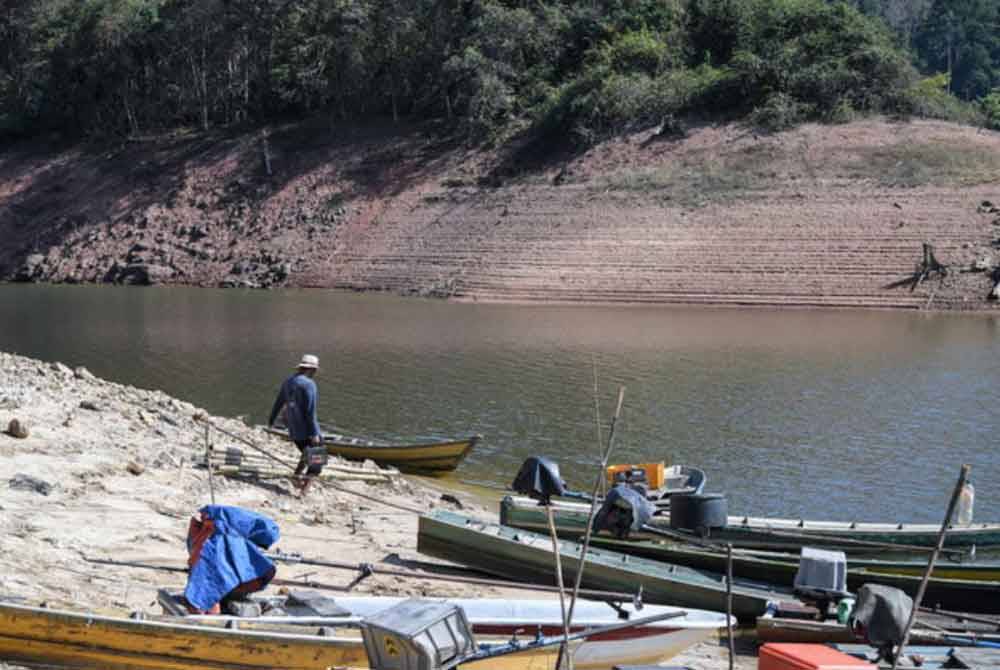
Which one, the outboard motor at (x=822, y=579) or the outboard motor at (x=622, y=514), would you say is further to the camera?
the outboard motor at (x=622, y=514)

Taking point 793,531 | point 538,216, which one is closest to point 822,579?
point 793,531

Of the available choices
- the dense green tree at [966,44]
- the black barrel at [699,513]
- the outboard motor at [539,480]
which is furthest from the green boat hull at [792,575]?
the dense green tree at [966,44]

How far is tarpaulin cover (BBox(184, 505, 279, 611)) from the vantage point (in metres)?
9.78

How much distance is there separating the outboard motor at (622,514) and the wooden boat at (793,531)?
18cm

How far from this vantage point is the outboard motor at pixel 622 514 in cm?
1396

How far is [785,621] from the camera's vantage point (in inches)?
443

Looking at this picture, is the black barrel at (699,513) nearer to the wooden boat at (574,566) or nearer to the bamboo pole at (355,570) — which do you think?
the wooden boat at (574,566)

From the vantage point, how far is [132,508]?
528 inches

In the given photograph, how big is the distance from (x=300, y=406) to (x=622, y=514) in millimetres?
4182

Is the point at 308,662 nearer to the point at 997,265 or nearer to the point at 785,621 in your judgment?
the point at 785,621

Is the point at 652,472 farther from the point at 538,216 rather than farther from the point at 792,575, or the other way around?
the point at 538,216

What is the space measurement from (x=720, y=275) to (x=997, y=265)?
9.31 metres

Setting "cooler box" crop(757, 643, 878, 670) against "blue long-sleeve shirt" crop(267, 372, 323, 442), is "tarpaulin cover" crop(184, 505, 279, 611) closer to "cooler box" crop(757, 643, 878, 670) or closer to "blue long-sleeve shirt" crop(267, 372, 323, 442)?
"cooler box" crop(757, 643, 878, 670)

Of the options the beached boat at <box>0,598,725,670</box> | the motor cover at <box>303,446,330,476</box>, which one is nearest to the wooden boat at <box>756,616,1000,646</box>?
the beached boat at <box>0,598,725,670</box>
